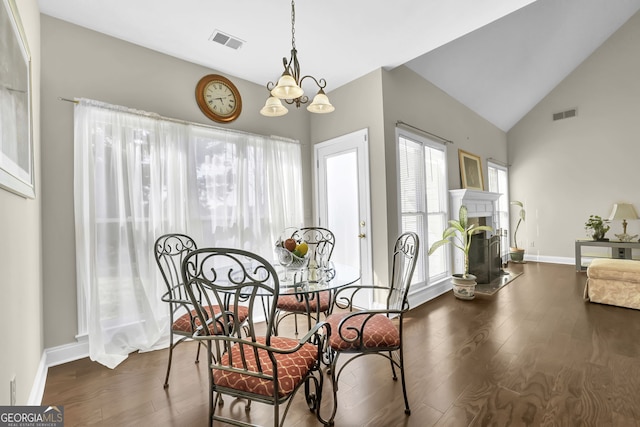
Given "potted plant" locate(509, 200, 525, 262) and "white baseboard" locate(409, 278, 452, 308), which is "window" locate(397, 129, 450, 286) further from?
"potted plant" locate(509, 200, 525, 262)

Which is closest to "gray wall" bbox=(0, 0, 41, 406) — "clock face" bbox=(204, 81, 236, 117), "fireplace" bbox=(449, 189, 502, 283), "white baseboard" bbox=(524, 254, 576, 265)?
"clock face" bbox=(204, 81, 236, 117)

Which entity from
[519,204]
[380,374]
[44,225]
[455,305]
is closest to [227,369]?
[380,374]

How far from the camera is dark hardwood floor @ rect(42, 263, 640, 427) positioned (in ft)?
5.57

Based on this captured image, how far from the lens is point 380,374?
2.16 meters

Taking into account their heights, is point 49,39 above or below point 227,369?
above

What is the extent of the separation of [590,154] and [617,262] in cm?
359

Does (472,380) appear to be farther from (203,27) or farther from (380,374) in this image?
(203,27)

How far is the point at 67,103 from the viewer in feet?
8.04

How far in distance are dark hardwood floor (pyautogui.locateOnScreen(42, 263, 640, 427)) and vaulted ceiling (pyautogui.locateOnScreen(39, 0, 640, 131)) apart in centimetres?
289

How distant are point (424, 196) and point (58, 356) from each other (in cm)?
420

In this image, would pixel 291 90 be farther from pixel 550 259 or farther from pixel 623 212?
pixel 550 259

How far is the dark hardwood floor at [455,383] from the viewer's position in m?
1.70

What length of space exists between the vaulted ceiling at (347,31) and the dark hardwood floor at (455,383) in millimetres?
2894

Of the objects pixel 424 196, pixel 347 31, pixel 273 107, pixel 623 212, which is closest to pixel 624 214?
pixel 623 212
